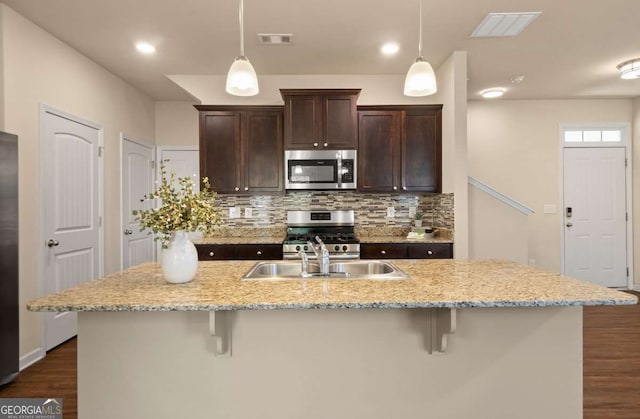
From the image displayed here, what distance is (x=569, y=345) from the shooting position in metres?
1.81

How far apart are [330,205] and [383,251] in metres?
0.92

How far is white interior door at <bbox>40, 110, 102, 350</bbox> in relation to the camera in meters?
3.25

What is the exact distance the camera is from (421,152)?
416 cm

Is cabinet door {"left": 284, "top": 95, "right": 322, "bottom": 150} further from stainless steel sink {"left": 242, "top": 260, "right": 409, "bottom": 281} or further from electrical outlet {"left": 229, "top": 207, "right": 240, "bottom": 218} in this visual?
stainless steel sink {"left": 242, "top": 260, "right": 409, "bottom": 281}

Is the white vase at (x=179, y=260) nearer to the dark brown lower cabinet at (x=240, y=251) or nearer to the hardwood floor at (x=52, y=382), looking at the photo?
the hardwood floor at (x=52, y=382)

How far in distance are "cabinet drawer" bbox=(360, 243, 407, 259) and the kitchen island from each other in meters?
2.08

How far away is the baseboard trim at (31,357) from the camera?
9.61 ft

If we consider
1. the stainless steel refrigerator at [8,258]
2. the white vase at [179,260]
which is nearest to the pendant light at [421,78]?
the white vase at [179,260]

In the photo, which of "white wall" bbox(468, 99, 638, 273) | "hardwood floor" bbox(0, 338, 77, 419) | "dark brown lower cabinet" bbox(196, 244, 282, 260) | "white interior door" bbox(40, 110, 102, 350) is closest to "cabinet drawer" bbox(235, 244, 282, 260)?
"dark brown lower cabinet" bbox(196, 244, 282, 260)

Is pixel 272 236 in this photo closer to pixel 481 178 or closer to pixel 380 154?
pixel 380 154

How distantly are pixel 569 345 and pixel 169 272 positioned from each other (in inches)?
74.4

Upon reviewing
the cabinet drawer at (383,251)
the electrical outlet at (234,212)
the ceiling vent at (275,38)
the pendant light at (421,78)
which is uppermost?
the ceiling vent at (275,38)

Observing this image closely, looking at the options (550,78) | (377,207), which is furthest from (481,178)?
(377,207)

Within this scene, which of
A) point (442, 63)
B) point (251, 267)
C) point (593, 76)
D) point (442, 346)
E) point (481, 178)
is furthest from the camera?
point (481, 178)
